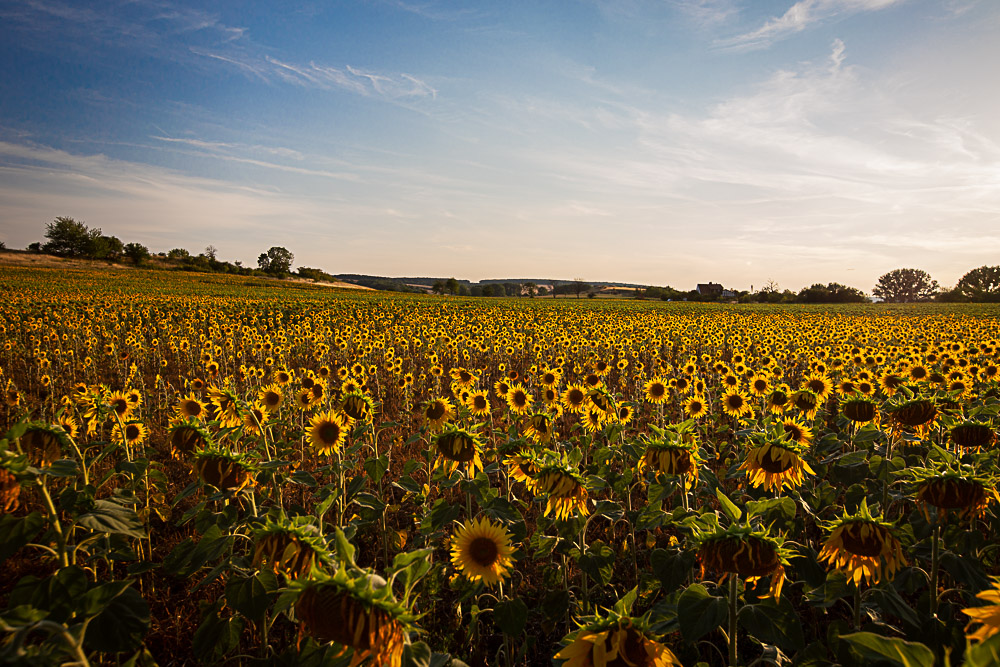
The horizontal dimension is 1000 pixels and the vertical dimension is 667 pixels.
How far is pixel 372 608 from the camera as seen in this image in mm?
1313

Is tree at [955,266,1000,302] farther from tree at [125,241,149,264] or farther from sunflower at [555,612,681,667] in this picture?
tree at [125,241,149,264]

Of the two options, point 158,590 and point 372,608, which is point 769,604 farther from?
point 158,590

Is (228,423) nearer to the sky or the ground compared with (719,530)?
nearer to the ground

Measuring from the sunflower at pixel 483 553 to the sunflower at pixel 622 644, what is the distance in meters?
1.18

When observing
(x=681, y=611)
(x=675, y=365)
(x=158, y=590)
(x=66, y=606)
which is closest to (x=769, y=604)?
(x=681, y=611)

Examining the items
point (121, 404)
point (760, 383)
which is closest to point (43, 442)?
point (121, 404)

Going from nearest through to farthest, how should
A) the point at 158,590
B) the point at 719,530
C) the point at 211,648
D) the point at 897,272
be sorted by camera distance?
the point at 719,530 → the point at 211,648 → the point at 158,590 → the point at 897,272

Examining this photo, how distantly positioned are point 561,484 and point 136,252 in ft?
403

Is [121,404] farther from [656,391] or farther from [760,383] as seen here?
[760,383]

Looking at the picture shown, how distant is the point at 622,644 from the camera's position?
4.64 feet

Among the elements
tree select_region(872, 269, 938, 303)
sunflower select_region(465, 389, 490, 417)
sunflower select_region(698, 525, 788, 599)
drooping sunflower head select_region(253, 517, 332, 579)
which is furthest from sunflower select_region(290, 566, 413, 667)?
tree select_region(872, 269, 938, 303)

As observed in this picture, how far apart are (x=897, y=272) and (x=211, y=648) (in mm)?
174989

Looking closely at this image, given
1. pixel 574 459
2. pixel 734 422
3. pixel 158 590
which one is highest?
pixel 574 459

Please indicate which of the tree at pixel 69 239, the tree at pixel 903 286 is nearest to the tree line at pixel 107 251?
the tree at pixel 69 239
